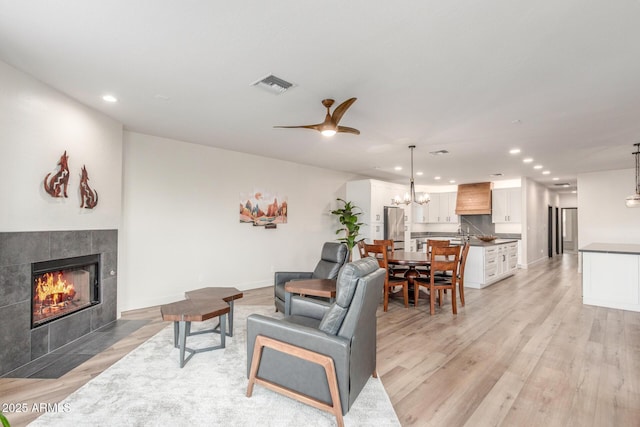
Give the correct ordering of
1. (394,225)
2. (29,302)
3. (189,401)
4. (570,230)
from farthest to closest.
→ (570,230), (394,225), (29,302), (189,401)

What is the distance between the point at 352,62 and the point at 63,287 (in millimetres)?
3891

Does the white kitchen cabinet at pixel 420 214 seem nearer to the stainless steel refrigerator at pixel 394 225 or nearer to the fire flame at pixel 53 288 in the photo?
the stainless steel refrigerator at pixel 394 225

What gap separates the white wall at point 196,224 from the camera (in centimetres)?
471

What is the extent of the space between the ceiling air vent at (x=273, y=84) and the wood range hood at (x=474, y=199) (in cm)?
807

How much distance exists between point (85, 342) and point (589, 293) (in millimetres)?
7103

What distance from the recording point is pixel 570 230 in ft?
45.9

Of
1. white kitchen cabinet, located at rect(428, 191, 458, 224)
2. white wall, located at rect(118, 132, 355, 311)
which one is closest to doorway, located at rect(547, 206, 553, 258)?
white kitchen cabinet, located at rect(428, 191, 458, 224)

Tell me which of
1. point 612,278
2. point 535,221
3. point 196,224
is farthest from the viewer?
point 535,221

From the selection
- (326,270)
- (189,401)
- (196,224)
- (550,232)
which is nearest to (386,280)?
(326,270)

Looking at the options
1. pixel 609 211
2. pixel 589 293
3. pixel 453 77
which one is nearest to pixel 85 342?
pixel 453 77

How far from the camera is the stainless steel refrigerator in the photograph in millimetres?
7621

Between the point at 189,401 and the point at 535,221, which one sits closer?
the point at 189,401

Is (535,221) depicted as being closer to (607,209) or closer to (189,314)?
(607,209)

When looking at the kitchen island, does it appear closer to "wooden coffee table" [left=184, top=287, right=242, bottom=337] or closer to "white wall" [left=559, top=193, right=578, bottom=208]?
"wooden coffee table" [left=184, top=287, right=242, bottom=337]
